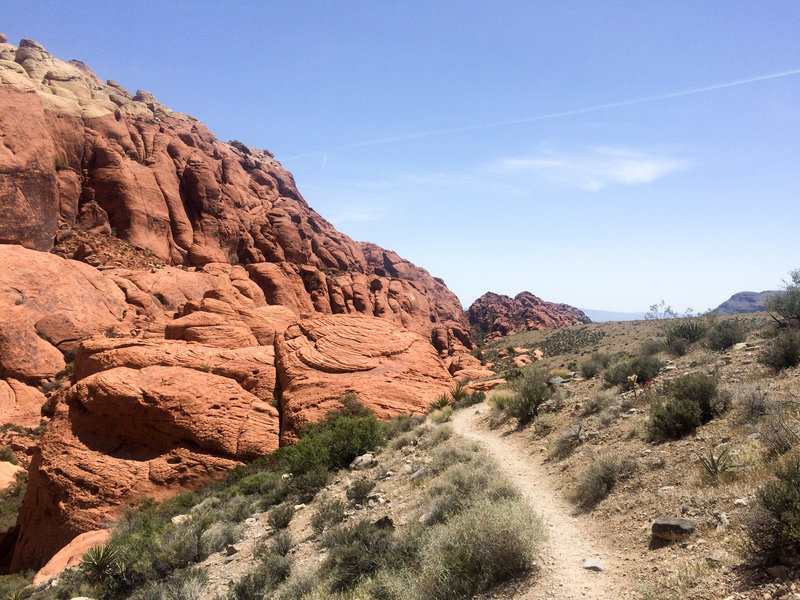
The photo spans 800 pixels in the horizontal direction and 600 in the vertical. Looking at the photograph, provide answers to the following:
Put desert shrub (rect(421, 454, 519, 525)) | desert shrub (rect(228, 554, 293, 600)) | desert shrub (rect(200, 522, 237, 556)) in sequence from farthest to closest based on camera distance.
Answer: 1. desert shrub (rect(200, 522, 237, 556))
2. desert shrub (rect(421, 454, 519, 525))
3. desert shrub (rect(228, 554, 293, 600))

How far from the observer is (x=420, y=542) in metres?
6.88

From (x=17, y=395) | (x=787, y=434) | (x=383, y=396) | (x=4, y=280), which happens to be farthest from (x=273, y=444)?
(x=4, y=280)

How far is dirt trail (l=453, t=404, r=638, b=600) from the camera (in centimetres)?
501

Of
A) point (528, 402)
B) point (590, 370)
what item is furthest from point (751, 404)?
point (590, 370)

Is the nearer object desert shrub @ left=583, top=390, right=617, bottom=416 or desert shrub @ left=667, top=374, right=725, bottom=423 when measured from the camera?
desert shrub @ left=667, top=374, right=725, bottom=423

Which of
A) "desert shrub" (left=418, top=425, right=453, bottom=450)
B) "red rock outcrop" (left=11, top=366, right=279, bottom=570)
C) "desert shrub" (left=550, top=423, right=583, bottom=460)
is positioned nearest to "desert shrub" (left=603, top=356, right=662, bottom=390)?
"desert shrub" (left=550, top=423, right=583, bottom=460)

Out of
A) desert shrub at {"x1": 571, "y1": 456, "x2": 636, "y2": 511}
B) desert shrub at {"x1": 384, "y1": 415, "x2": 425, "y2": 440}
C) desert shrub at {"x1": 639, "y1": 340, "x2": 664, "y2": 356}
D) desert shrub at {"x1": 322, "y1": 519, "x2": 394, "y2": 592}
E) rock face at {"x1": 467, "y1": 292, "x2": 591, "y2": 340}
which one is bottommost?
desert shrub at {"x1": 322, "y1": 519, "x2": 394, "y2": 592}

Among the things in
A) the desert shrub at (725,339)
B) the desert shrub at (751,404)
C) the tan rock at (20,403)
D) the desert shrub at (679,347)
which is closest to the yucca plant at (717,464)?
the desert shrub at (751,404)

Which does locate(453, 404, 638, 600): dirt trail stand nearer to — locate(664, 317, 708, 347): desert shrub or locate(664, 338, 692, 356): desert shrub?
locate(664, 338, 692, 356): desert shrub

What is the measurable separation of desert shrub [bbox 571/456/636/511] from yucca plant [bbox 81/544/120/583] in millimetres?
9823

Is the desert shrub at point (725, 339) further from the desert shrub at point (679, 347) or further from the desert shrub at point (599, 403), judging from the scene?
the desert shrub at point (599, 403)

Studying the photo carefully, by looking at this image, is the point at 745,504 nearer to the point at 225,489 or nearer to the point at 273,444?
the point at 225,489

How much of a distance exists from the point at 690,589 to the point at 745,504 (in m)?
1.55

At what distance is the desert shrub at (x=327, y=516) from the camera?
941 centimetres
